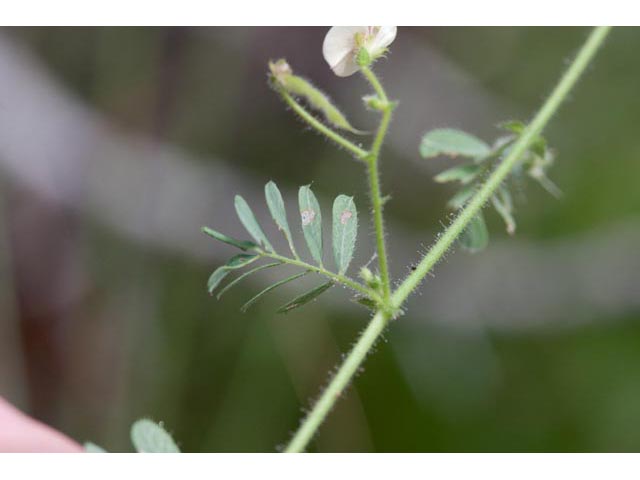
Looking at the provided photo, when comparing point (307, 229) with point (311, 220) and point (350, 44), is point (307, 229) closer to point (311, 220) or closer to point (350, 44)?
point (311, 220)

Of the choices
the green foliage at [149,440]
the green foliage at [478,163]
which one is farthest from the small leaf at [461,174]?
the green foliage at [149,440]

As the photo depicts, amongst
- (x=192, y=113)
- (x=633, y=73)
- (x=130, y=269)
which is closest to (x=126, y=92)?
(x=192, y=113)

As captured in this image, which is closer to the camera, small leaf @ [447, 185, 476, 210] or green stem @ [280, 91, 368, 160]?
green stem @ [280, 91, 368, 160]

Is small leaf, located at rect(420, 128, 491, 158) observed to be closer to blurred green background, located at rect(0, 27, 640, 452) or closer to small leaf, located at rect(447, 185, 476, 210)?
small leaf, located at rect(447, 185, 476, 210)

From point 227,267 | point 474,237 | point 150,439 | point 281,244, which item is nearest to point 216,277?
point 227,267

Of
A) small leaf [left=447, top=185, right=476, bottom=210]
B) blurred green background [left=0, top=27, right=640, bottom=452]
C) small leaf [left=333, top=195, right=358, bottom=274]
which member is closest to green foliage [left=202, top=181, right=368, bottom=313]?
small leaf [left=333, top=195, right=358, bottom=274]
